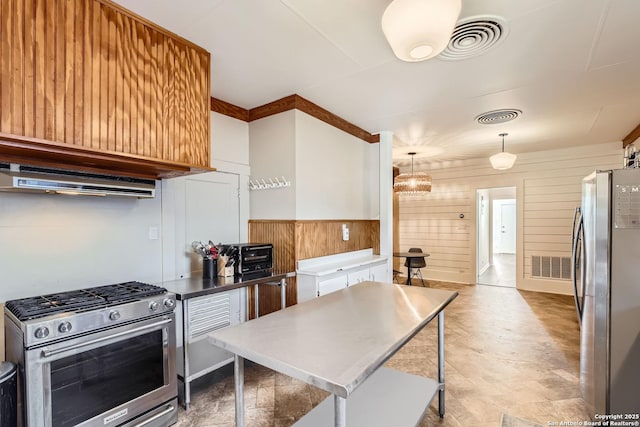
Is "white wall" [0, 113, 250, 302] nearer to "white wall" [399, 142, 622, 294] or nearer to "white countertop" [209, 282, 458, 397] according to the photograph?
"white countertop" [209, 282, 458, 397]

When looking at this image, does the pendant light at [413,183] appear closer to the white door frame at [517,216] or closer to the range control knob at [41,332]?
the white door frame at [517,216]

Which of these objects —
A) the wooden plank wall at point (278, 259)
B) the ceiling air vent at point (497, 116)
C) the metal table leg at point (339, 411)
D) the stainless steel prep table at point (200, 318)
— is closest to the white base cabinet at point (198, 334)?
the stainless steel prep table at point (200, 318)

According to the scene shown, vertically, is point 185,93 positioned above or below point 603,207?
above

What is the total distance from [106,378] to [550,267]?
706 cm

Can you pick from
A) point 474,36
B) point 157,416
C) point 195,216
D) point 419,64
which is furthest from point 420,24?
point 157,416

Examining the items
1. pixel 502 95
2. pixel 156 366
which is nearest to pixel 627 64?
pixel 502 95

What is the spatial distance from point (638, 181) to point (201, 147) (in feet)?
9.92

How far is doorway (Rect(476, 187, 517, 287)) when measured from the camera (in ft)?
22.9

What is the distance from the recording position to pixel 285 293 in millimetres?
3258

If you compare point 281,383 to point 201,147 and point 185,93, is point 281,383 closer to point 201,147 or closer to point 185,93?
point 201,147

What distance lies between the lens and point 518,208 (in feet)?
20.3

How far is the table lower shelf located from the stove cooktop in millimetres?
1367

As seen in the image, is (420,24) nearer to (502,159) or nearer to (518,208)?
(502,159)

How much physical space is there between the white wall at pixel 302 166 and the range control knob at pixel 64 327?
204 centimetres
